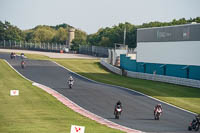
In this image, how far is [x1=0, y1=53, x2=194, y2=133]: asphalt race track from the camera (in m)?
Answer: 31.0

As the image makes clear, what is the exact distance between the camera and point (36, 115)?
3136 cm

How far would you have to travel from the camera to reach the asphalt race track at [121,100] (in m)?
31.0

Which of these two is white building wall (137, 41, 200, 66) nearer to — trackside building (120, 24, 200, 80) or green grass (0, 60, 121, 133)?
trackside building (120, 24, 200, 80)

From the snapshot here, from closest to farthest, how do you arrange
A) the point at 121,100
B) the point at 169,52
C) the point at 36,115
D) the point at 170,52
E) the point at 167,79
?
1. the point at 36,115
2. the point at 121,100
3. the point at 167,79
4. the point at 170,52
5. the point at 169,52

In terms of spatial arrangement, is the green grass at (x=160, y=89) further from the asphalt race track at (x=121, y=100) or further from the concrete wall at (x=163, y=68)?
the concrete wall at (x=163, y=68)

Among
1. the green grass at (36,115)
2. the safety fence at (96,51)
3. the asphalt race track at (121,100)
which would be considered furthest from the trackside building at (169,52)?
the safety fence at (96,51)

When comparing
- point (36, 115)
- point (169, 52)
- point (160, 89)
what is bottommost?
point (160, 89)

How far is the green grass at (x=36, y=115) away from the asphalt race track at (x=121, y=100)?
2.51 metres

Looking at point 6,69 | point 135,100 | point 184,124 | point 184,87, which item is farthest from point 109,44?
point 184,124

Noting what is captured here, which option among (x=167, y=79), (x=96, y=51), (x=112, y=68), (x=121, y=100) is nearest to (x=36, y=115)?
(x=121, y=100)

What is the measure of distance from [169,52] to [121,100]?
2649 cm

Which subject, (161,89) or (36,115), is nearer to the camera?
(36,115)

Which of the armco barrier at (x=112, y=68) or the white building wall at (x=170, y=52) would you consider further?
the armco barrier at (x=112, y=68)

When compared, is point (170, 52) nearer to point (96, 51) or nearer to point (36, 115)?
point (36, 115)
